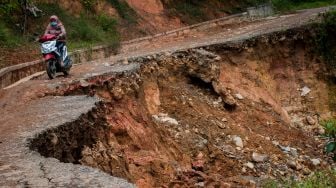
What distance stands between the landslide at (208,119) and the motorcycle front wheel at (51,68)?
1301 millimetres

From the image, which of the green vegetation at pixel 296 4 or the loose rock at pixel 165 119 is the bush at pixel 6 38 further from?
the green vegetation at pixel 296 4

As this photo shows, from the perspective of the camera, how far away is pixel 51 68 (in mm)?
10977

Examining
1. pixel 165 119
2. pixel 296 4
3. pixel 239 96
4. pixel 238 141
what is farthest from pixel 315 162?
pixel 296 4

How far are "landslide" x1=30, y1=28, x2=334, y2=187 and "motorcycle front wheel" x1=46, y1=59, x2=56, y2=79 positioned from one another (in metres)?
1.30

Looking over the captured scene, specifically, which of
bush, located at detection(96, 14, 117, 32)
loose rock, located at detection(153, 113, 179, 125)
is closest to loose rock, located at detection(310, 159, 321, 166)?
loose rock, located at detection(153, 113, 179, 125)

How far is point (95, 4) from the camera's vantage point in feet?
70.7

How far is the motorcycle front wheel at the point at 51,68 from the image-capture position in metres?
10.9

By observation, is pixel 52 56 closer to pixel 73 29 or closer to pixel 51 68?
pixel 51 68

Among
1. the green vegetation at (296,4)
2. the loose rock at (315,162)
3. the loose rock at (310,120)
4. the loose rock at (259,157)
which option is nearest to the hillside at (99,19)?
the green vegetation at (296,4)

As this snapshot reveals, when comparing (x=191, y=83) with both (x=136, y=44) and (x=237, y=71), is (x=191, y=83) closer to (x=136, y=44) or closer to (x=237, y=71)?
(x=237, y=71)

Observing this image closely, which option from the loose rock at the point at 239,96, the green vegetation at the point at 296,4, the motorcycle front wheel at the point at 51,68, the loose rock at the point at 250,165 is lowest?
the loose rock at the point at 250,165

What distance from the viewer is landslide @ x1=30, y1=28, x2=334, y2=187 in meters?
7.41

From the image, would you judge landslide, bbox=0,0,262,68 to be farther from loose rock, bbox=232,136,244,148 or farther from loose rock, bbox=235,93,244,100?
loose rock, bbox=232,136,244,148

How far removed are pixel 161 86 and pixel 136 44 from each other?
24.7 ft
